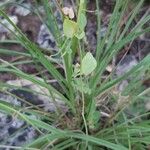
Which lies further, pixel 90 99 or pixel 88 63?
pixel 90 99

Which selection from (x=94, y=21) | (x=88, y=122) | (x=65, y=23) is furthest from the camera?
(x=94, y=21)

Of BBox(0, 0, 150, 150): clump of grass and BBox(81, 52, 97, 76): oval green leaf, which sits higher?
BBox(81, 52, 97, 76): oval green leaf

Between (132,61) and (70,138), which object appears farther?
(132,61)

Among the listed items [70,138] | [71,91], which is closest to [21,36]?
[71,91]

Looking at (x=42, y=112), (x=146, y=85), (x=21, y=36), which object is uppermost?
(x=21, y=36)

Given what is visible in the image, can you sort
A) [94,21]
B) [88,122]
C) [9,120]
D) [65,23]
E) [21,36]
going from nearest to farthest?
[65,23] → [21,36] → [88,122] → [9,120] → [94,21]

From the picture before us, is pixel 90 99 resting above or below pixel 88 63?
below

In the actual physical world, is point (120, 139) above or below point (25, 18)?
below

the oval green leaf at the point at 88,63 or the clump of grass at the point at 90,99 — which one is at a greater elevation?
the oval green leaf at the point at 88,63

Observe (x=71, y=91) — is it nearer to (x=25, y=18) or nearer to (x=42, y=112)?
(x=42, y=112)

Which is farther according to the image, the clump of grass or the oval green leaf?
the clump of grass

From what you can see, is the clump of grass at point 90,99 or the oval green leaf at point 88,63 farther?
the clump of grass at point 90,99
